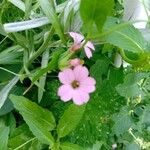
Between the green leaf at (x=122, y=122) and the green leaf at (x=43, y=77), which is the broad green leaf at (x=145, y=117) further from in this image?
the green leaf at (x=43, y=77)

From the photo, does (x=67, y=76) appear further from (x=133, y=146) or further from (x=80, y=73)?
(x=133, y=146)

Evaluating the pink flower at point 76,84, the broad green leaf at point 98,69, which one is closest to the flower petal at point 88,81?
the pink flower at point 76,84

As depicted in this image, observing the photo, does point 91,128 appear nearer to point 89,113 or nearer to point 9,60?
point 89,113

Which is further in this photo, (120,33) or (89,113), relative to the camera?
(89,113)

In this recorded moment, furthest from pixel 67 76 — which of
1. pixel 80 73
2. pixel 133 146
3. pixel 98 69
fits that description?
pixel 133 146

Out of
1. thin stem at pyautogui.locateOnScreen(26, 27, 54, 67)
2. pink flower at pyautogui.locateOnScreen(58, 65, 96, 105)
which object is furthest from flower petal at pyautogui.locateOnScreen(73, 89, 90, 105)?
thin stem at pyautogui.locateOnScreen(26, 27, 54, 67)

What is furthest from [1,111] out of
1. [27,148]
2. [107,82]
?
[107,82]

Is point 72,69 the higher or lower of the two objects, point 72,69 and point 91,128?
the higher

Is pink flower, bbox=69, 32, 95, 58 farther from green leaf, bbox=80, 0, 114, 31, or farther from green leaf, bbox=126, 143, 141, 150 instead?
green leaf, bbox=126, 143, 141, 150
